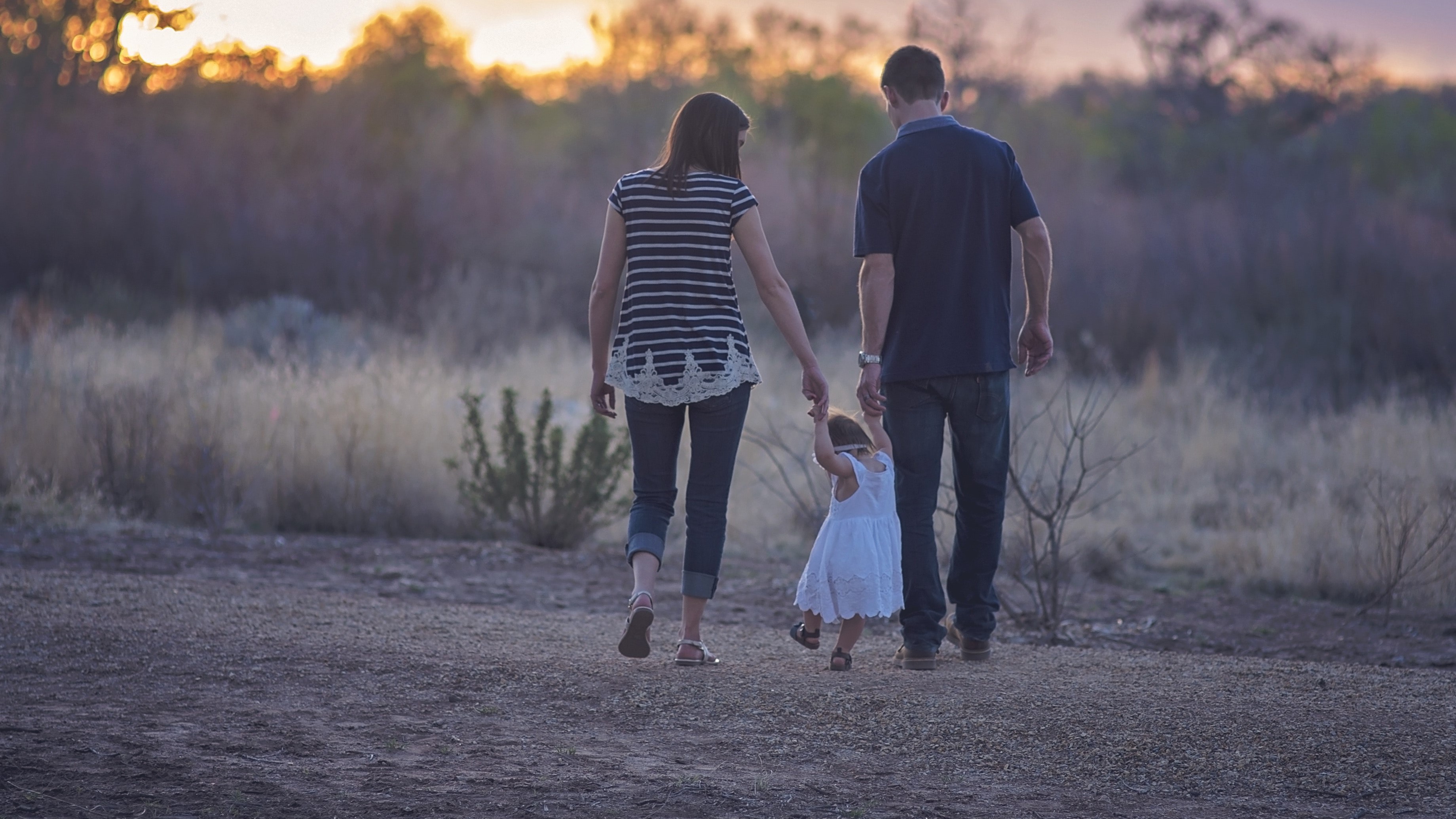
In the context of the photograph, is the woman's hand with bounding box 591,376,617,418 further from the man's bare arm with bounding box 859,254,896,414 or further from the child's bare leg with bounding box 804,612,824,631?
the child's bare leg with bounding box 804,612,824,631

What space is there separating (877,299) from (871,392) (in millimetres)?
293

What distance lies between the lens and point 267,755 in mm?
3350

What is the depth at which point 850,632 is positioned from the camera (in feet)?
14.3

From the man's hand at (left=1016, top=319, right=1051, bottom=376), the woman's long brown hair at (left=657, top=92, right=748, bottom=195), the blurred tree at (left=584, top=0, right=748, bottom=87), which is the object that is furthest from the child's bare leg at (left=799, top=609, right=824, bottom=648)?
the blurred tree at (left=584, top=0, right=748, bottom=87)

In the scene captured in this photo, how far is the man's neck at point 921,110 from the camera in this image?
4.38 m

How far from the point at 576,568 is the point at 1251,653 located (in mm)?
3318

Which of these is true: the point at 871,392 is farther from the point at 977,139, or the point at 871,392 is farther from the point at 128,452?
the point at 128,452

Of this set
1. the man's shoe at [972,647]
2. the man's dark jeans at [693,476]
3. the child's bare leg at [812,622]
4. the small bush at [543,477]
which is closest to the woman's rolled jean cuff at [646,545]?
the man's dark jeans at [693,476]

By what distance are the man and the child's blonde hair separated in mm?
72

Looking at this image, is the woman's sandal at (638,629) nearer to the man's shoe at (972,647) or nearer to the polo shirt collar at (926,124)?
the man's shoe at (972,647)

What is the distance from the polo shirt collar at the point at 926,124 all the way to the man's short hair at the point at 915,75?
7 centimetres

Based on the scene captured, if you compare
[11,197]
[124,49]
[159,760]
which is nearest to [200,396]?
[159,760]

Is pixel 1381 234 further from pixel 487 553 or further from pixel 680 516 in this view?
pixel 487 553

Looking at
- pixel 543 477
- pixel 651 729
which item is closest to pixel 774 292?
pixel 651 729
